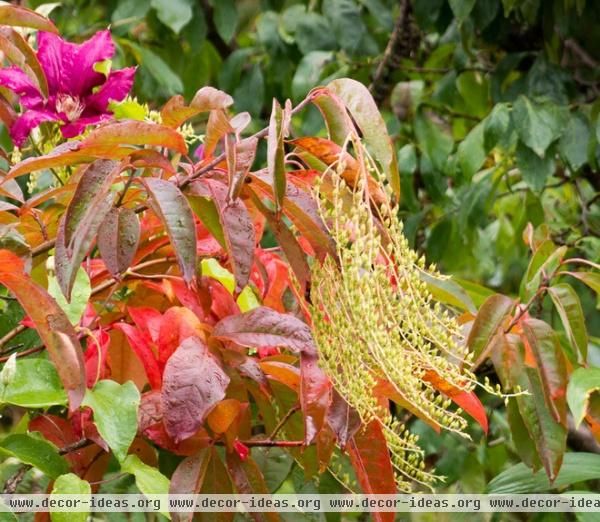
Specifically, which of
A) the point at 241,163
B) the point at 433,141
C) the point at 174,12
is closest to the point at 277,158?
the point at 241,163

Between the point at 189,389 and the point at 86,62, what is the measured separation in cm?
34

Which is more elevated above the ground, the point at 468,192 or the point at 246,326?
the point at 246,326

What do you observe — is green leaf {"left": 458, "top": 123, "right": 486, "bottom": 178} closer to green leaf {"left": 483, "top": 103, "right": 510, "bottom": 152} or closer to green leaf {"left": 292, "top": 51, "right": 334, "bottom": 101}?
green leaf {"left": 483, "top": 103, "right": 510, "bottom": 152}

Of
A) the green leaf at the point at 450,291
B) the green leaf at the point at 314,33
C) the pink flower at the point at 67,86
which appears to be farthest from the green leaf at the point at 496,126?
the pink flower at the point at 67,86

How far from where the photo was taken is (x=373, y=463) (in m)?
0.77

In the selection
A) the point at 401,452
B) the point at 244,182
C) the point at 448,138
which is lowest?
the point at 448,138

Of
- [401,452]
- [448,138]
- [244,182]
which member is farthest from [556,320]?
[244,182]

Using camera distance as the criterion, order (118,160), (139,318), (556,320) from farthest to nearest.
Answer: (556,320) → (139,318) → (118,160)

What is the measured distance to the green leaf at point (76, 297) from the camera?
2.50 ft

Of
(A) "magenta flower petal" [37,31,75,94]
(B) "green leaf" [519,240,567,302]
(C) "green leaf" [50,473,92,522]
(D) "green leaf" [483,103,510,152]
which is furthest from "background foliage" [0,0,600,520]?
(C) "green leaf" [50,473,92,522]

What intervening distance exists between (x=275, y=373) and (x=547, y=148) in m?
0.83

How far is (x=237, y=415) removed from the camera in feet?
2.53

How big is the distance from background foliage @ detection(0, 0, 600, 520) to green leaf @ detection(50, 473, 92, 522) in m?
0.68

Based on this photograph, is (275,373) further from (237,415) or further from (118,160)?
(118,160)
